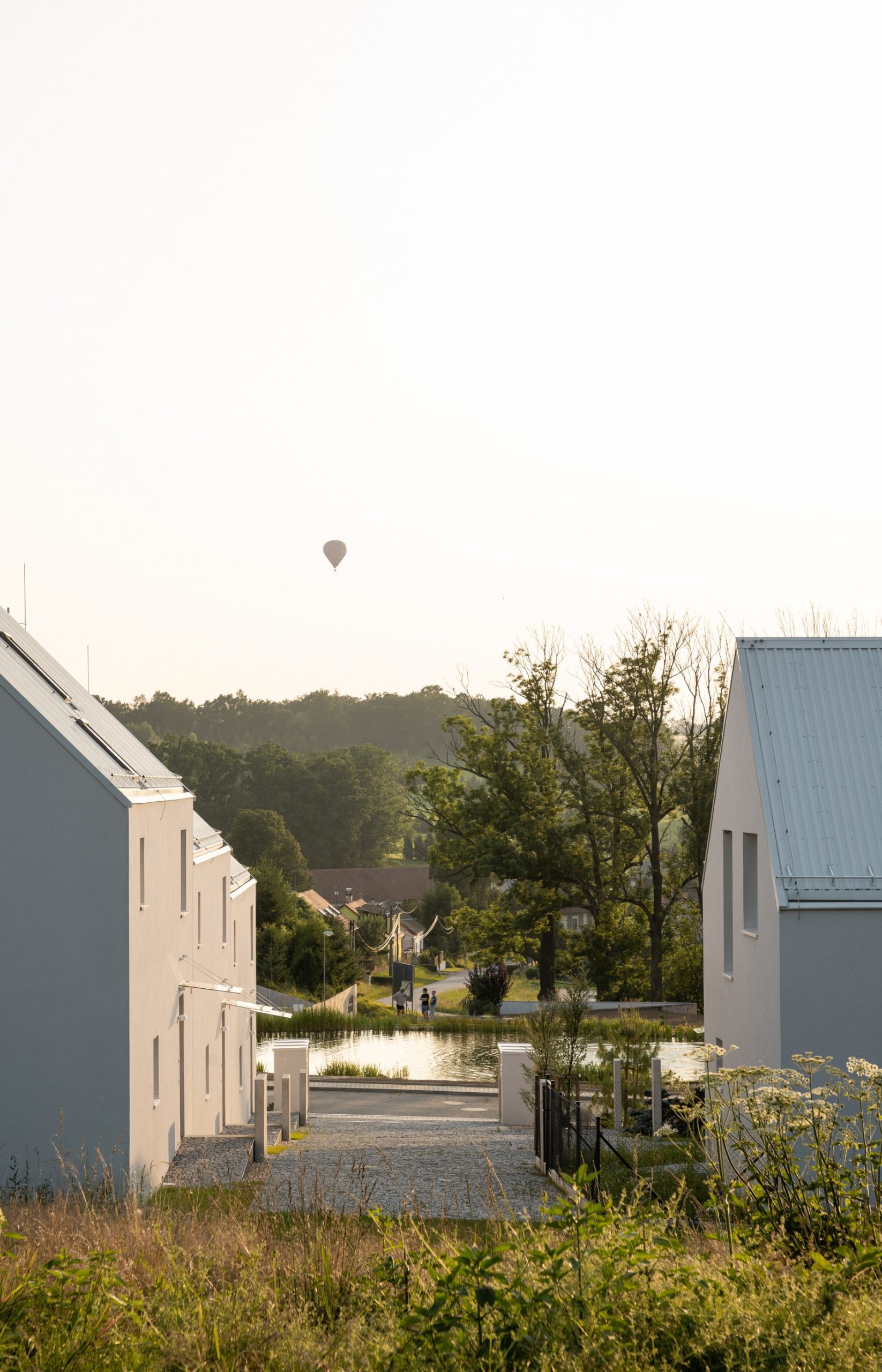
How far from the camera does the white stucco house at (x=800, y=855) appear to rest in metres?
13.4

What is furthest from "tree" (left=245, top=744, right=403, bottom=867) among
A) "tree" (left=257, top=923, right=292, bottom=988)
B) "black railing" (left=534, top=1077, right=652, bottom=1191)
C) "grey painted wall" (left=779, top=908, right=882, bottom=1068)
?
"grey painted wall" (left=779, top=908, right=882, bottom=1068)

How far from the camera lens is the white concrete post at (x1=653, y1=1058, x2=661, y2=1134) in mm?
20281

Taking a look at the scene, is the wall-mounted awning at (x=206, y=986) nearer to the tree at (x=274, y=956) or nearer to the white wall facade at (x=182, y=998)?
the white wall facade at (x=182, y=998)

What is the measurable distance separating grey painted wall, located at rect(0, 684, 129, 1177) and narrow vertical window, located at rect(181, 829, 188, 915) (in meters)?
4.66

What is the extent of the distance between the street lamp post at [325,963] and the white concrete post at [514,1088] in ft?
95.0

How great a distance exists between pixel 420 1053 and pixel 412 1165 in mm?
19457

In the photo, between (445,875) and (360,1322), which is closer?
(360,1322)

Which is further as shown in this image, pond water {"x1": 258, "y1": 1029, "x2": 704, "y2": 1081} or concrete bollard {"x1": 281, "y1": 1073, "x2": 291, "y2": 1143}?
pond water {"x1": 258, "y1": 1029, "x2": 704, "y2": 1081}

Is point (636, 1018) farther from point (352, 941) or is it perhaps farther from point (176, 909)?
point (352, 941)

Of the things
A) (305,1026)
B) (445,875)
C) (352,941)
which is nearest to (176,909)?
(305,1026)

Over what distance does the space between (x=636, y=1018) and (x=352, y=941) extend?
28326 mm

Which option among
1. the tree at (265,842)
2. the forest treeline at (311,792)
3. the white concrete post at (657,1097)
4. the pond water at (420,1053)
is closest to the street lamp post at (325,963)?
the pond water at (420,1053)

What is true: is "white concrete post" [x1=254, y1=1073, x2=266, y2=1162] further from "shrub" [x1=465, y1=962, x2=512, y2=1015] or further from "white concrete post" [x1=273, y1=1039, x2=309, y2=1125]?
"shrub" [x1=465, y1=962, x2=512, y2=1015]

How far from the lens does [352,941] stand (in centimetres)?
5616
